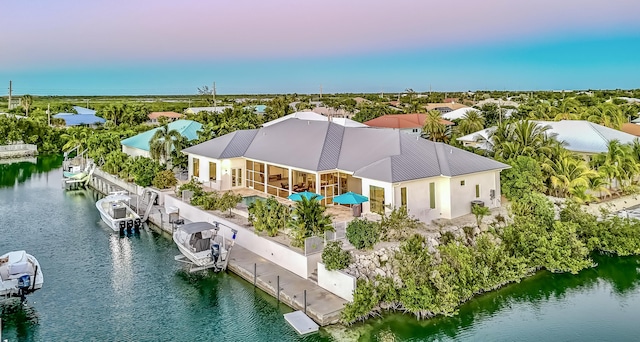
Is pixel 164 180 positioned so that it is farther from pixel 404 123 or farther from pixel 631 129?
pixel 631 129

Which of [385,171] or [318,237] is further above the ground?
[385,171]

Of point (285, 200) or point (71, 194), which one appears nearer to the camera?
point (285, 200)

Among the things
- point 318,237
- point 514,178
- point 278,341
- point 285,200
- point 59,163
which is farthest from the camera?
point 59,163

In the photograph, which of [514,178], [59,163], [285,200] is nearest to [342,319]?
[285,200]

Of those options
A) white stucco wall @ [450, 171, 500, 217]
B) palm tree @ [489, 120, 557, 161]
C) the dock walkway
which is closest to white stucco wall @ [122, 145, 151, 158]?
the dock walkway

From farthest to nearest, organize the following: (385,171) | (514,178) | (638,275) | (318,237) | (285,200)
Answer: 1. (285,200)
2. (514,178)
3. (385,171)
4. (638,275)
5. (318,237)

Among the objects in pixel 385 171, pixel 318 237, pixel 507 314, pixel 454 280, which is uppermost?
pixel 385 171

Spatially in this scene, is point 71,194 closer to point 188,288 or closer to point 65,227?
point 65,227
